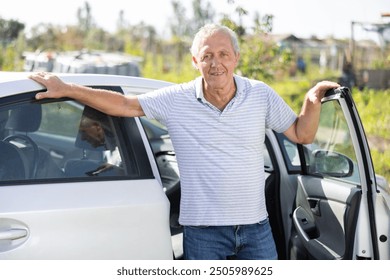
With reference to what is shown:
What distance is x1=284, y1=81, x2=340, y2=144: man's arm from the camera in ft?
9.57

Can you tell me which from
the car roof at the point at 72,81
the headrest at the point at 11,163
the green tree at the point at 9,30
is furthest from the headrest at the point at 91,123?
the green tree at the point at 9,30

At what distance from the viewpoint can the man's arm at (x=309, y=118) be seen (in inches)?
115

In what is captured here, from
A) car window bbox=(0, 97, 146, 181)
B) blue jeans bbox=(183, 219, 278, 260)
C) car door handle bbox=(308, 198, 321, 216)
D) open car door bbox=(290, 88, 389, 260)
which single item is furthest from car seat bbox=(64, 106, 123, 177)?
car door handle bbox=(308, 198, 321, 216)

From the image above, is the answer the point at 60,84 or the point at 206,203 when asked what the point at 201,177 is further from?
the point at 60,84

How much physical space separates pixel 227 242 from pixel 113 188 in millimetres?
559

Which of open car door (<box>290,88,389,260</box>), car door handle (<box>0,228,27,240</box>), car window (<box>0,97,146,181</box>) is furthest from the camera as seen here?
open car door (<box>290,88,389,260</box>)

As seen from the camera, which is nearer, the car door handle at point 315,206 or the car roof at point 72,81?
the car roof at point 72,81

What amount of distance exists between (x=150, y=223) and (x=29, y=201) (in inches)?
20.9

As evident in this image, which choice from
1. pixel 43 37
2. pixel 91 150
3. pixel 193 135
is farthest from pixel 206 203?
pixel 43 37

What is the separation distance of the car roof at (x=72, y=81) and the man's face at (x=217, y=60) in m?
0.36

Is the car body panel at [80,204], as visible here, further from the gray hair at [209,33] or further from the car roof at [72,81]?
the gray hair at [209,33]

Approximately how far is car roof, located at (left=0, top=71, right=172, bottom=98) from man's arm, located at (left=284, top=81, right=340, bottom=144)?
673mm

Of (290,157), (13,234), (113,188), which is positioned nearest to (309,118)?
(290,157)

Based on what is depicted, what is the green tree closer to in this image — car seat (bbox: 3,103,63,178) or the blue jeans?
car seat (bbox: 3,103,63,178)
